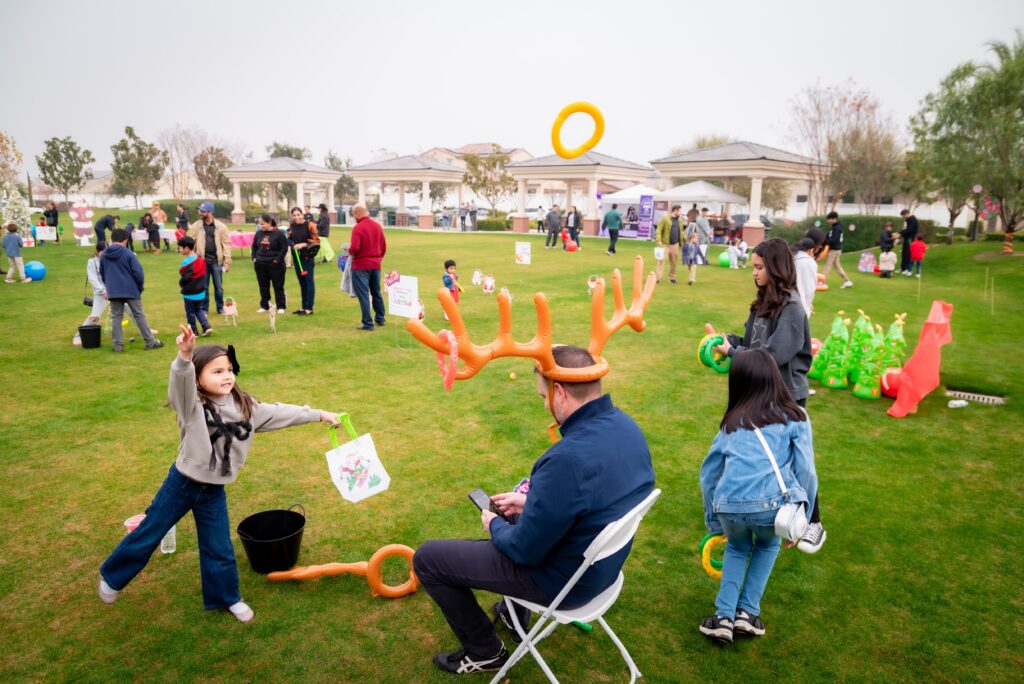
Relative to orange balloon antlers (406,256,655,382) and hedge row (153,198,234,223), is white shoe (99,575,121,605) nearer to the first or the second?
orange balloon antlers (406,256,655,382)

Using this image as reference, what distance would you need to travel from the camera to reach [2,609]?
374 cm

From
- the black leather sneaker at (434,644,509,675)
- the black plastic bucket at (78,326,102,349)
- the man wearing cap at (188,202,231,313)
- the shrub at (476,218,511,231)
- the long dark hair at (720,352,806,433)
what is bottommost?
the black leather sneaker at (434,644,509,675)

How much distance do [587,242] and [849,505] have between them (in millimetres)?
26103

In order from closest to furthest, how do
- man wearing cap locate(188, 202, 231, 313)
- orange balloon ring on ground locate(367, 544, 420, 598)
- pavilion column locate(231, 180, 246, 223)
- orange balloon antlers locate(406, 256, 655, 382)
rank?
orange balloon antlers locate(406, 256, 655, 382) < orange balloon ring on ground locate(367, 544, 420, 598) < man wearing cap locate(188, 202, 231, 313) < pavilion column locate(231, 180, 246, 223)

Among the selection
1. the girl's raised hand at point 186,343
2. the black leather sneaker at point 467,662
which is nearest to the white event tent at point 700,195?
the black leather sneaker at point 467,662

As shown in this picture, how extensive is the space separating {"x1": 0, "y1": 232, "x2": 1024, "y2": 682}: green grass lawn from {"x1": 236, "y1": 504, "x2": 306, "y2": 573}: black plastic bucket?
0.53ft

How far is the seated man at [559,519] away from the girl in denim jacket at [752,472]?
28.4 inches

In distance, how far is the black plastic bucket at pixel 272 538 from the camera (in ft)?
13.1

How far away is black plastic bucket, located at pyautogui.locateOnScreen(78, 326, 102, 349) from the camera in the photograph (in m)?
9.55

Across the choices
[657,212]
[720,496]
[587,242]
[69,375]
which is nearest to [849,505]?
[720,496]

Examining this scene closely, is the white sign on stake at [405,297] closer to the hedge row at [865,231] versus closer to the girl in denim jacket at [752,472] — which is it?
the girl in denim jacket at [752,472]

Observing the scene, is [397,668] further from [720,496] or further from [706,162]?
[706,162]

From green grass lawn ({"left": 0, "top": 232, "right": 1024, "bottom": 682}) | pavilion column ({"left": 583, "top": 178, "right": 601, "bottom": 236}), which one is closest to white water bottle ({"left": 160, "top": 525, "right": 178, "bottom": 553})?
green grass lawn ({"left": 0, "top": 232, "right": 1024, "bottom": 682})

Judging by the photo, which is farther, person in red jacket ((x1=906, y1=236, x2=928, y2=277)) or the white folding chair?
person in red jacket ((x1=906, y1=236, x2=928, y2=277))
